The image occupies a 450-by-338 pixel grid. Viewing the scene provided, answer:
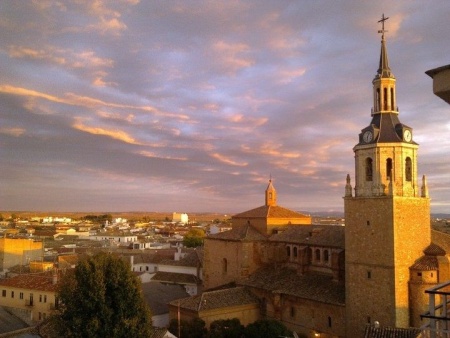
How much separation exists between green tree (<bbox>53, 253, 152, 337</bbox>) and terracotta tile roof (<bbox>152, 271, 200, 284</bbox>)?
19.3 metres

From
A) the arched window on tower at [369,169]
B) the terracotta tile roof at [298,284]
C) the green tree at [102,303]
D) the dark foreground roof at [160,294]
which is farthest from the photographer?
the dark foreground roof at [160,294]

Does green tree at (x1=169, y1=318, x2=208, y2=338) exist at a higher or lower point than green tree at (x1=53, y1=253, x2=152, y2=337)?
lower

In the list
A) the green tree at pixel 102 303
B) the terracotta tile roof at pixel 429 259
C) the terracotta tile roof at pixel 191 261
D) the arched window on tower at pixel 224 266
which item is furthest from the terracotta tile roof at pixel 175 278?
the terracotta tile roof at pixel 429 259

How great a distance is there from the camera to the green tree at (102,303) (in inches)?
778

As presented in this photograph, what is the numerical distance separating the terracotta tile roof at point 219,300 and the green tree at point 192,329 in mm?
917

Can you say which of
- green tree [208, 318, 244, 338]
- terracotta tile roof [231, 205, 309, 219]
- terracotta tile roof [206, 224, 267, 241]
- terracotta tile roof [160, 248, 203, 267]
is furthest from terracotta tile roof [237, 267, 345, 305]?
terracotta tile roof [160, 248, 203, 267]

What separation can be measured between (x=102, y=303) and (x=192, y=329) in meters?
6.64

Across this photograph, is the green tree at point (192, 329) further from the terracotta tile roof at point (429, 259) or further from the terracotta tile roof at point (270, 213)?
the terracotta tile roof at point (429, 259)

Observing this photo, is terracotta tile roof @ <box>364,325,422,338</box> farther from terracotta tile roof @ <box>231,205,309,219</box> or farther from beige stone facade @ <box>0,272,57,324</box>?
beige stone facade @ <box>0,272,57,324</box>

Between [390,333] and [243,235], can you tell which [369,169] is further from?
[243,235]

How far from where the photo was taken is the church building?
21438 mm

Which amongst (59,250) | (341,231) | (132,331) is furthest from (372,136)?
(59,250)

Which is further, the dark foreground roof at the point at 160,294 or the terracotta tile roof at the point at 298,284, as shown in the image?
the dark foreground roof at the point at 160,294

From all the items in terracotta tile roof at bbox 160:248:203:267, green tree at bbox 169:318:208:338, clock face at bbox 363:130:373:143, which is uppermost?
clock face at bbox 363:130:373:143
